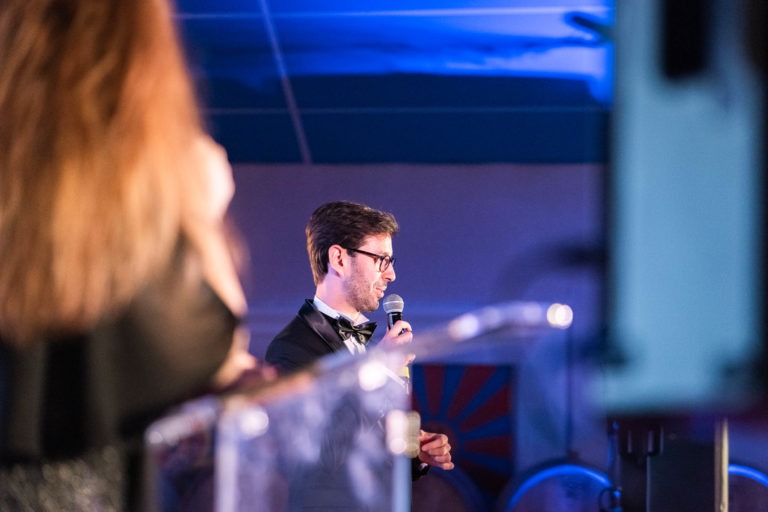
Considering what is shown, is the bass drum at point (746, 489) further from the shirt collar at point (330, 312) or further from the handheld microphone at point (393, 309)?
the shirt collar at point (330, 312)

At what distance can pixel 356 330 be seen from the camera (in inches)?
146

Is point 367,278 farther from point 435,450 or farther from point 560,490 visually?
point 560,490

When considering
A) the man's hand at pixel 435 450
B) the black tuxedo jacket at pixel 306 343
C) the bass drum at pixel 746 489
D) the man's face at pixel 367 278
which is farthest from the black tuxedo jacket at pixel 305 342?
the bass drum at pixel 746 489

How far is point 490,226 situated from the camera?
20.0 feet

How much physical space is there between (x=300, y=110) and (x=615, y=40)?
16.2 ft

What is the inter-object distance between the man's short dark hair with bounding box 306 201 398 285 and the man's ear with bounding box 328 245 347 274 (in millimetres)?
21

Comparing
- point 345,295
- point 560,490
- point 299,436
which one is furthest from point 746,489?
point 299,436

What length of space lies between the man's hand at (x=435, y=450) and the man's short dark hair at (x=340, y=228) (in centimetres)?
71

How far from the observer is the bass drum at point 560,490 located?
208 inches

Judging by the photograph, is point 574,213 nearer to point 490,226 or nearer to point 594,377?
point 490,226

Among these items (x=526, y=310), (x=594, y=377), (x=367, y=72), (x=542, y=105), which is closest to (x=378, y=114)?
(x=367, y=72)

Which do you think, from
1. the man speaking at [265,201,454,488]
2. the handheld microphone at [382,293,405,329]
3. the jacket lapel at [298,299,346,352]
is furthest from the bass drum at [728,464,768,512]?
the jacket lapel at [298,299,346,352]

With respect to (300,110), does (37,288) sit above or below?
below

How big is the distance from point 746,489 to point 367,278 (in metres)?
2.31
